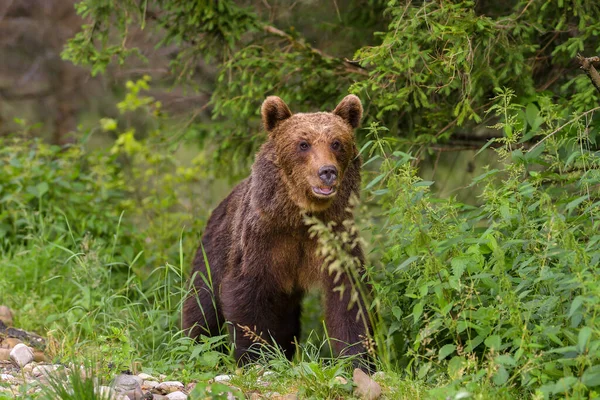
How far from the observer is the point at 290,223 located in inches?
210

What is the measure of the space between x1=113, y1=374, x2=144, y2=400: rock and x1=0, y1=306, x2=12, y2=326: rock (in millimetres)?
2185

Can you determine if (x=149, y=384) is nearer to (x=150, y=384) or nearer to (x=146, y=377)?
(x=150, y=384)

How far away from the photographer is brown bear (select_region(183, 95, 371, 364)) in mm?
5266

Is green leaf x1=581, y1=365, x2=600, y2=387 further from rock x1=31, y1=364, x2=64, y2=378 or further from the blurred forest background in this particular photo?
rock x1=31, y1=364, x2=64, y2=378

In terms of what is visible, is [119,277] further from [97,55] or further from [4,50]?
[4,50]

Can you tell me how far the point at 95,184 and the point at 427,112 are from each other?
3484mm

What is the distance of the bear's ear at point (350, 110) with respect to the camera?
5562mm

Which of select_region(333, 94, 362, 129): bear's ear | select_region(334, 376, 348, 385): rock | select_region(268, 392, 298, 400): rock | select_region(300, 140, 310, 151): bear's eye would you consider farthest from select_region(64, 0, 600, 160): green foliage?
select_region(268, 392, 298, 400): rock

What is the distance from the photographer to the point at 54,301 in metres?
6.70

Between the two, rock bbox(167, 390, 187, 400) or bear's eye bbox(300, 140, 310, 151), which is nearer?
rock bbox(167, 390, 187, 400)

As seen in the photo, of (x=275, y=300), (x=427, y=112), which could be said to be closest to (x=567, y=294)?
(x=275, y=300)

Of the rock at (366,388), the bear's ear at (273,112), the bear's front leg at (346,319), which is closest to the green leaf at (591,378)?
the rock at (366,388)

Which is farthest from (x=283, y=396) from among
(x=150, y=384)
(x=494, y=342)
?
(x=494, y=342)

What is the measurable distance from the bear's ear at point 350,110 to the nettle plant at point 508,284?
0.80m
